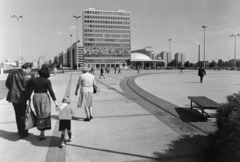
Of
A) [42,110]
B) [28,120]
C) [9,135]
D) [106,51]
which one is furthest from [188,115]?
[106,51]

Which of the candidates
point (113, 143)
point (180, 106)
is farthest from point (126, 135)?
point (180, 106)

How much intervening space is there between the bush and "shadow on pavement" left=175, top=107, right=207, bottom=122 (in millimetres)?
2702

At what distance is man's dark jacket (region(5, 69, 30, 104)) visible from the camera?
14.6ft

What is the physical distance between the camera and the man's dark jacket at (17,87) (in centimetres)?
445

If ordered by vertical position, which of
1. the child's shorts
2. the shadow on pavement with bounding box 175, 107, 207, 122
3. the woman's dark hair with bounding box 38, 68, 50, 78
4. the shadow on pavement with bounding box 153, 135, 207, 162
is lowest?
the shadow on pavement with bounding box 153, 135, 207, 162

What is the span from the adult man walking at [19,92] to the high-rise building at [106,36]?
4979 inches

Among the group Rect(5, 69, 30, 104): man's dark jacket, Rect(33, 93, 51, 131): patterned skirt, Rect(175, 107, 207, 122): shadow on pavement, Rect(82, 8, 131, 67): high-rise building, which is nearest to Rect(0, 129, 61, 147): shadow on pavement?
Rect(33, 93, 51, 131): patterned skirt

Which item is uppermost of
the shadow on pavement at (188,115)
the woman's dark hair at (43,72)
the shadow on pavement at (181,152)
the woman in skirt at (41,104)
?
the woman's dark hair at (43,72)

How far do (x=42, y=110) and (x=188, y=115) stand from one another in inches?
181

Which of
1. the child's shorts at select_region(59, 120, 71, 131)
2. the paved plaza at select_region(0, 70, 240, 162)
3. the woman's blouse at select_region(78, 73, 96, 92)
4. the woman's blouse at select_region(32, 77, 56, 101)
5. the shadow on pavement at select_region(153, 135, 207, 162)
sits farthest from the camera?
the woman's blouse at select_region(78, 73, 96, 92)

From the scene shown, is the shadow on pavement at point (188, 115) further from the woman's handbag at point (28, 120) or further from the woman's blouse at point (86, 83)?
the woman's handbag at point (28, 120)

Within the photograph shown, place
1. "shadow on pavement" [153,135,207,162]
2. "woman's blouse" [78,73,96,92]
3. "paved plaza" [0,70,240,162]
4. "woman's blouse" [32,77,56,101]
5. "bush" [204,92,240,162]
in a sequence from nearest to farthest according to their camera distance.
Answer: "bush" [204,92,240,162] < "shadow on pavement" [153,135,207,162] < "paved plaza" [0,70,240,162] < "woman's blouse" [32,77,56,101] < "woman's blouse" [78,73,96,92]

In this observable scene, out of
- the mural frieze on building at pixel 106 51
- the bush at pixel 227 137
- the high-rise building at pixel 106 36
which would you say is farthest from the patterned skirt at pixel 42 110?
the mural frieze on building at pixel 106 51

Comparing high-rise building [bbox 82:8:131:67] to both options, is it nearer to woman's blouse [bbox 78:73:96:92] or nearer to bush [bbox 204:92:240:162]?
woman's blouse [bbox 78:73:96:92]
